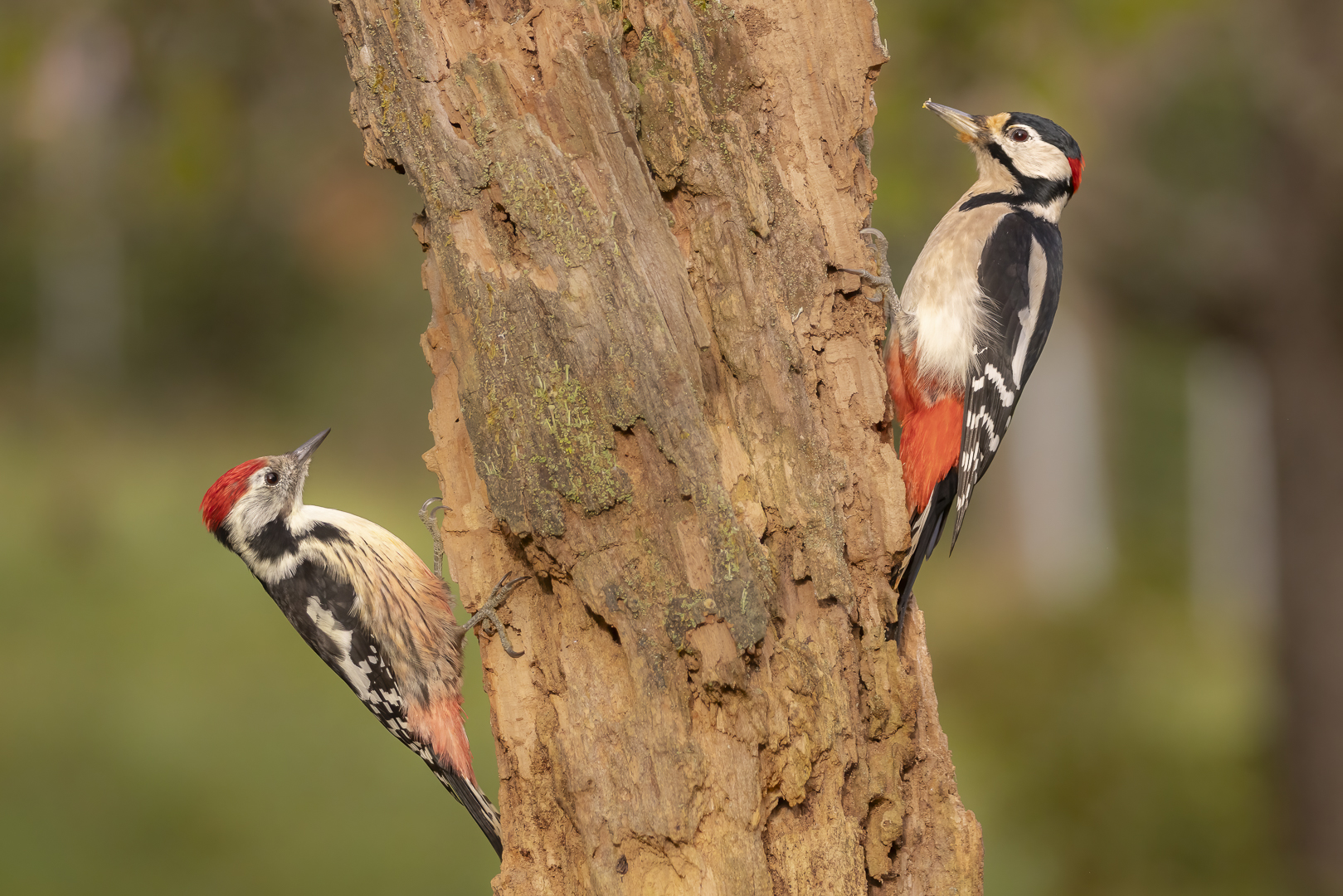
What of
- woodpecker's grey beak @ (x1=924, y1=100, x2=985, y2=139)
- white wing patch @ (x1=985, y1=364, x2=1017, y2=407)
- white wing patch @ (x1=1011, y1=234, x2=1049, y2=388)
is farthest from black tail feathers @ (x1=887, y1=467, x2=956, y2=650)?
woodpecker's grey beak @ (x1=924, y1=100, x2=985, y2=139)

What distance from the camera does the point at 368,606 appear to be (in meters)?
3.38

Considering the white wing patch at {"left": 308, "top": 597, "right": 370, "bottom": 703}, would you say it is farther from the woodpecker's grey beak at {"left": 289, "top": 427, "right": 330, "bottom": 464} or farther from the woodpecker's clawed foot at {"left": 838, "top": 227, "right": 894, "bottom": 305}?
the woodpecker's clawed foot at {"left": 838, "top": 227, "right": 894, "bottom": 305}

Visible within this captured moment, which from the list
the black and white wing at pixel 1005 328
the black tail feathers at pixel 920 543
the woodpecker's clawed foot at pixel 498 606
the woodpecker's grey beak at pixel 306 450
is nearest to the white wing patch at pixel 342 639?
the woodpecker's grey beak at pixel 306 450

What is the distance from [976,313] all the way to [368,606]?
77.6 inches

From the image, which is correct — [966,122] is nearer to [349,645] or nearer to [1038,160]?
[1038,160]

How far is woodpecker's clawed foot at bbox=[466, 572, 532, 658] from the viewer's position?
2.45 m

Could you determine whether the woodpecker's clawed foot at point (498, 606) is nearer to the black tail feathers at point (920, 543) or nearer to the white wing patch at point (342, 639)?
the black tail feathers at point (920, 543)

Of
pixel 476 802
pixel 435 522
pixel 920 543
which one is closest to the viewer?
pixel 920 543

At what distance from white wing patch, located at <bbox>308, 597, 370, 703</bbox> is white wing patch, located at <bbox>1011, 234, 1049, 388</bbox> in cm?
213

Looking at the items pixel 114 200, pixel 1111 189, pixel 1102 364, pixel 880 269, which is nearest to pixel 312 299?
pixel 114 200

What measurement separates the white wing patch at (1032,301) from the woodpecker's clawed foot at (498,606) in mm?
1748

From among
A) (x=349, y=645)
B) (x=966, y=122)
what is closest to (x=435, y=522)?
(x=349, y=645)

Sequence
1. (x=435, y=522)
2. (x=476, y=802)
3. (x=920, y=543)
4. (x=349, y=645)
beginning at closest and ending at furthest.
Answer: (x=920, y=543) → (x=435, y=522) → (x=476, y=802) → (x=349, y=645)

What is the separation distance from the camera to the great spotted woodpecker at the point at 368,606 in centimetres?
334
